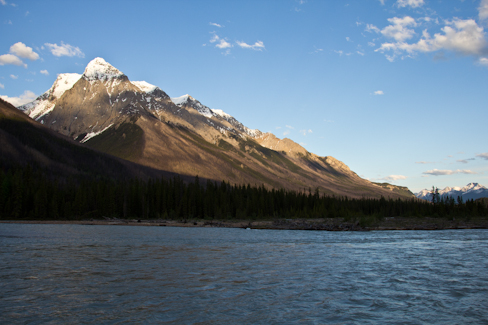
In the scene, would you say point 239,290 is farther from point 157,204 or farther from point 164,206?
point 157,204

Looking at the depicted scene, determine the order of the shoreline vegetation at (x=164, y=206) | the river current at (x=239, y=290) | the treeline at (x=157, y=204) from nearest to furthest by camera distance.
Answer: the river current at (x=239, y=290), the shoreline vegetation at (x=164, y=206), the treeline at (x=157, y=204)

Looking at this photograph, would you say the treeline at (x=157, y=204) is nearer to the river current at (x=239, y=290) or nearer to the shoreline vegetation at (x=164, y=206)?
the shoreline vegetation at (x=164, y=206)

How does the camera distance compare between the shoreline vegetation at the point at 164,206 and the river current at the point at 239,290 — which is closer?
the river current at the point at 239,290

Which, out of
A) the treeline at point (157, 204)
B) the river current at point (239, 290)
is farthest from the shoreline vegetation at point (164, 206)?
the river current at point (239, 290)

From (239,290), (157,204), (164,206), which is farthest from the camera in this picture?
(157,204)

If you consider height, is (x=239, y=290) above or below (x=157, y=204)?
below

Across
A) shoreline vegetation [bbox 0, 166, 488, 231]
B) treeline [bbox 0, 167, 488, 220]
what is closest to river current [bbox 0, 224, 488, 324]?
shoreline vegetation [bbox 0, 166, 488, 231]

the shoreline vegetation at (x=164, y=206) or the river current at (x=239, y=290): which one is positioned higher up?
the shoreline vegetation at (x=164, y=206)

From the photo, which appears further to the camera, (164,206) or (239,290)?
(164,206)

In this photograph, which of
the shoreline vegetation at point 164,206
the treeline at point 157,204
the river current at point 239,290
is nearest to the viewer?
the river current at point 239,290

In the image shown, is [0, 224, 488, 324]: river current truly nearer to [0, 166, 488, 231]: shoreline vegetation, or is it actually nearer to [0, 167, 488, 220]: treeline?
[0, 166, 488, 231]: shoreline vegetation

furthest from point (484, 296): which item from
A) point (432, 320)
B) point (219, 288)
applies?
point (219, 288)

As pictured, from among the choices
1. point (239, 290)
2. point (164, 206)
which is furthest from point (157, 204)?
point (239, 290)

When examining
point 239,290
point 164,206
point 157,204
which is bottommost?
point 239,290
